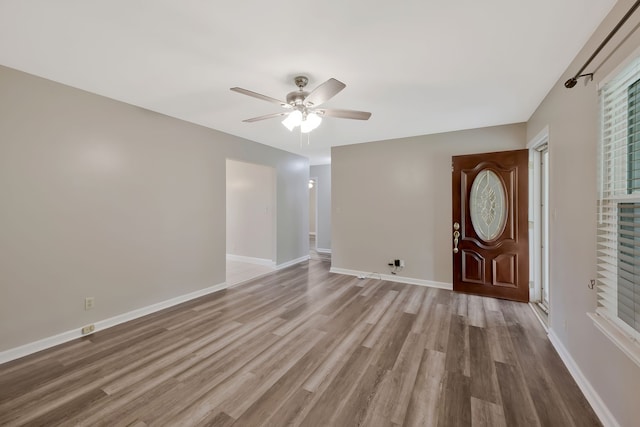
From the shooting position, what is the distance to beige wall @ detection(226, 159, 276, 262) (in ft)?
18.6

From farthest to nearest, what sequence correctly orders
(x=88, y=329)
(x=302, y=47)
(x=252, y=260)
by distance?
(x=252, y=260)
(x=88, y=329)
(x=302, y=47)

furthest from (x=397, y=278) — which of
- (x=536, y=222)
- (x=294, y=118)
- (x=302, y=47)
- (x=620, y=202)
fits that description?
(x=302, y=47)

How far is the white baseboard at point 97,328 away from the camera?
228 cm

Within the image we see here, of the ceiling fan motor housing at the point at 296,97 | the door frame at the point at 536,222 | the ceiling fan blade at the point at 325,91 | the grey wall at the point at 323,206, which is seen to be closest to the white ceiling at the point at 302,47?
the ceiling fan motor housing at the point at 296,97

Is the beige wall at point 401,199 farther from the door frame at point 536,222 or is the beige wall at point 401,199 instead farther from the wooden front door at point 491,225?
the door frame at point 536,222

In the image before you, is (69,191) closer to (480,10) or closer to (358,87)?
(358,87)

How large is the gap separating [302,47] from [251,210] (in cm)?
448

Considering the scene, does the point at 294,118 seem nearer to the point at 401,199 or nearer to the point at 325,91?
the point at 325,91

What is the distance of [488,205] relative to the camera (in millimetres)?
3840

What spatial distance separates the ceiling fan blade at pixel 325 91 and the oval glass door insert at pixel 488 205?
2.95m

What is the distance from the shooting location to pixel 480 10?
1.58 m

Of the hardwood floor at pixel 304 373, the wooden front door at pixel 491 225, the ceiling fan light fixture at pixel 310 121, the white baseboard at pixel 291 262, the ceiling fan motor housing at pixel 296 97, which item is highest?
→ the ceiling fan motor housing at pixel 296 97

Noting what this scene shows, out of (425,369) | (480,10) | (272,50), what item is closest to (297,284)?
(425,369)

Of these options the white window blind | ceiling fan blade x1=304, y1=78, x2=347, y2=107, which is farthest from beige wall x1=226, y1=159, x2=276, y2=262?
the white window blind
